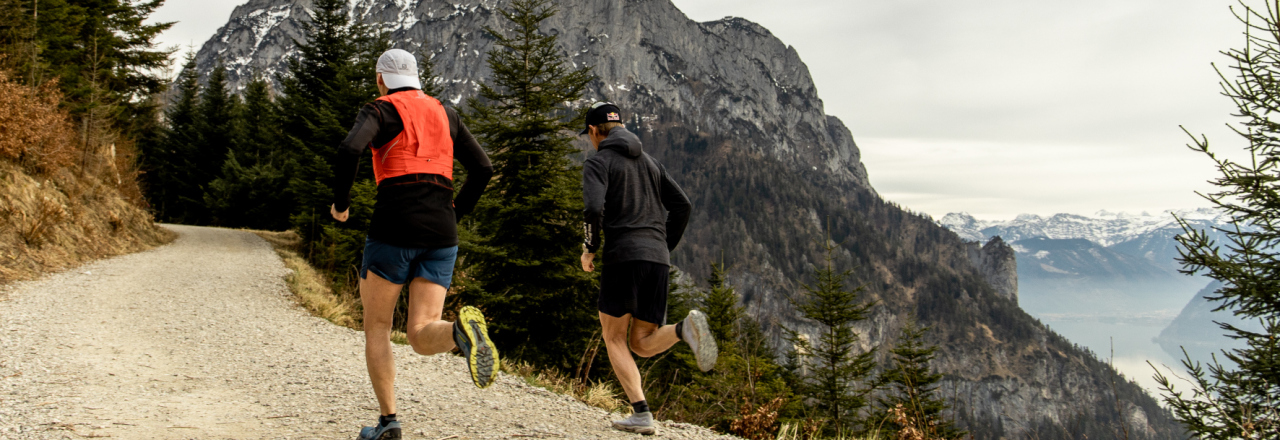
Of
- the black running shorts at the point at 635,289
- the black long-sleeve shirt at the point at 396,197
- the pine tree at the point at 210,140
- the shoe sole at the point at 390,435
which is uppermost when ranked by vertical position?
the pine tree at the point at 210,140

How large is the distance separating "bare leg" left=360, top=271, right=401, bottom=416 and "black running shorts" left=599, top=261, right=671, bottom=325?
1.14 metres

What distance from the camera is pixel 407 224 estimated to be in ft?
9.11

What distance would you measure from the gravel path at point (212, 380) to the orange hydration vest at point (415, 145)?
1494mm

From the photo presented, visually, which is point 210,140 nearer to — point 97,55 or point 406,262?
point 97,55

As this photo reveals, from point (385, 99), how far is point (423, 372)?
3.27m

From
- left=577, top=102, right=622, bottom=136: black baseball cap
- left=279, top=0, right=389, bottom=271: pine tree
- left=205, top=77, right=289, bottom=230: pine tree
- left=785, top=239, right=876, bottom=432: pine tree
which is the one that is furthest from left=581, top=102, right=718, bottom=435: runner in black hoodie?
left=205, top=77, right=289, bottom=230: pine tree

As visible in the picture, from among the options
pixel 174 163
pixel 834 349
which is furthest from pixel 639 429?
pixel 174 163

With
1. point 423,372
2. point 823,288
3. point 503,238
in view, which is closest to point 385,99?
point 423,372

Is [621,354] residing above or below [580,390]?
above

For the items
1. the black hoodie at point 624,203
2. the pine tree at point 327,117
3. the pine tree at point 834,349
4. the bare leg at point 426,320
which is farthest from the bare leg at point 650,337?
the pine tree at point 834,349

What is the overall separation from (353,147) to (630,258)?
59.5 inches

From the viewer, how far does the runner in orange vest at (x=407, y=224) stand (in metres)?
2.73

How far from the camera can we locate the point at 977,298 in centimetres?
16200

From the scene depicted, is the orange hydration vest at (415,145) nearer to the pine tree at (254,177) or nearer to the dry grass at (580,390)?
the dry grass at (580,390)
